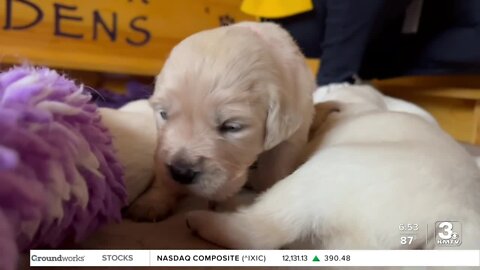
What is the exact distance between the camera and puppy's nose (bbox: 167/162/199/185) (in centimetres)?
92

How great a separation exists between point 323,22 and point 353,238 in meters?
1.36

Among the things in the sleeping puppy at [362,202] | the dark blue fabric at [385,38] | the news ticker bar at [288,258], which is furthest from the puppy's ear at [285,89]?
the dark blue fabric at [385,38]

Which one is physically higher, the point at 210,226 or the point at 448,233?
the point at 448,233

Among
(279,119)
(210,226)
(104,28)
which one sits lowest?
(104,28)

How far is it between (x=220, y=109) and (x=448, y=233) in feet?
1.32

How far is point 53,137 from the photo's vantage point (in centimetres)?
65

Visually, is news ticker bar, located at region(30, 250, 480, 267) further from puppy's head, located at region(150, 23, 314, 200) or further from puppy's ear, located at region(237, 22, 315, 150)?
puppy's ear, located at region(237, 22, 315, 150)

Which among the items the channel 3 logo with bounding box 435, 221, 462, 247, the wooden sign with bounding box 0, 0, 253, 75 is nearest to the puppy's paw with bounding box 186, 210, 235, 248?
the channel 3 logo with bounding box 435, 221, 462, 247

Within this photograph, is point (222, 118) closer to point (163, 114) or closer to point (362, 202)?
point (163, 114)

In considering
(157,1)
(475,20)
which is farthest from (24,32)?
(475,20)

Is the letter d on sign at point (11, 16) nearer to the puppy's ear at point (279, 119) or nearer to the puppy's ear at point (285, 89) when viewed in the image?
the puppy's ear at point (285, 89)

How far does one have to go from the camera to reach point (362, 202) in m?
0.81

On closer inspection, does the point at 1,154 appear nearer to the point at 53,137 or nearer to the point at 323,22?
the point at 53,137

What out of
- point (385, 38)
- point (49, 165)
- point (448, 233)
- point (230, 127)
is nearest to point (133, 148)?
point (230, 127)
